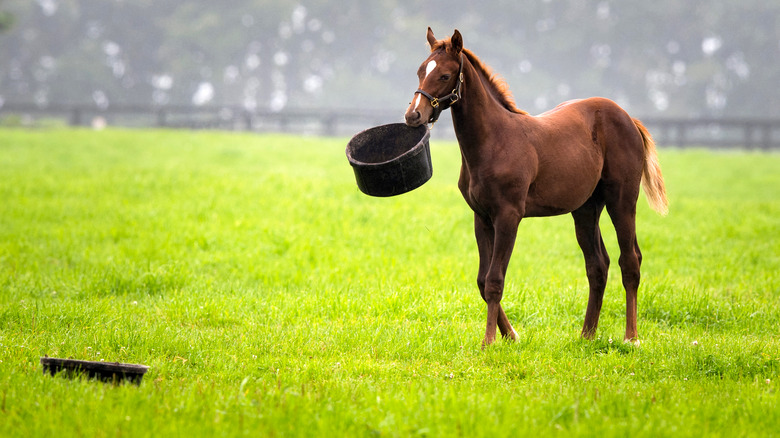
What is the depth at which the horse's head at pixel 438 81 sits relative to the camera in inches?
192

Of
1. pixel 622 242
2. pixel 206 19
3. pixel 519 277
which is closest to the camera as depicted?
pixel 622 242

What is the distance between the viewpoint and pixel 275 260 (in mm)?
8516

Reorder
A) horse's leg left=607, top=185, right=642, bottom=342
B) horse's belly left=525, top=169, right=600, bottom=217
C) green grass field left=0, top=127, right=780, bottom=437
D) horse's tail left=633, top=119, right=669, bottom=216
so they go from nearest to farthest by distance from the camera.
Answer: green grass field left=0, top=127, right=780, bottom=437 → horse's belly left=525, top=169, right=600, bottom=217 → horse's leg left=607, top=185, right=642, bottom=342 → horse's tail left=633, top=119, right=669, bottom=216

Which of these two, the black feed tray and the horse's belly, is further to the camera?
the horse's belly

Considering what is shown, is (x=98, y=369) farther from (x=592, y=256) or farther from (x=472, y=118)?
(x=592, y=256)

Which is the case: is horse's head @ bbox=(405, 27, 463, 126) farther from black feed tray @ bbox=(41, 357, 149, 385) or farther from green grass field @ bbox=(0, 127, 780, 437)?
black feed tray @ bbox=(41, 357, 149, 385)

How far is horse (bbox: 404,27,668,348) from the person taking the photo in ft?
16.9

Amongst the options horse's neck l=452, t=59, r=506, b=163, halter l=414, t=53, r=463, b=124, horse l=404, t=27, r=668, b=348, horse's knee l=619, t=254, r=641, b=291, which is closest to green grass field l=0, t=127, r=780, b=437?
horse's knee l=619, t=254, r=641, b=291

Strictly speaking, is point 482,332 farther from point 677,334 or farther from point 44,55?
point 44,55

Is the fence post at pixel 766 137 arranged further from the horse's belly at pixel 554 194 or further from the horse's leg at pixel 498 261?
the horse's leg at pixel 498 261

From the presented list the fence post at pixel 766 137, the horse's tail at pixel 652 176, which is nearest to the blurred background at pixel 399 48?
the fence post at pixel 766 137

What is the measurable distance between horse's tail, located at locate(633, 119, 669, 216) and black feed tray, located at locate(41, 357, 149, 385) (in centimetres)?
447

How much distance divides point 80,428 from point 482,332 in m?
3.34

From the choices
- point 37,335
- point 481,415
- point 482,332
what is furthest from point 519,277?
point 37,335
